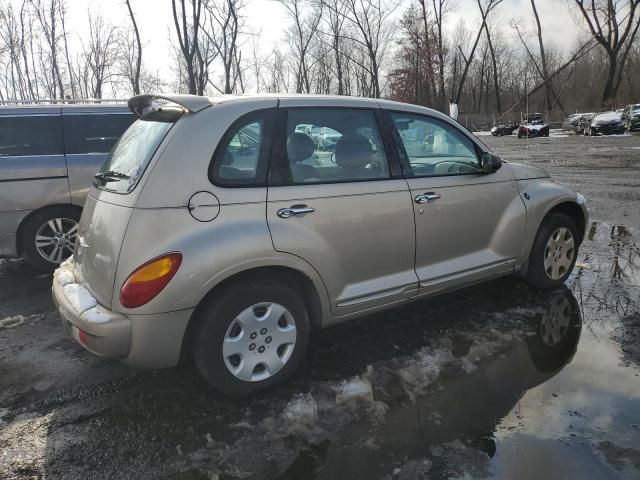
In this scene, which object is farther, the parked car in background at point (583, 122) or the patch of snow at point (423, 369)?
the parked car in background at point (583, 122)

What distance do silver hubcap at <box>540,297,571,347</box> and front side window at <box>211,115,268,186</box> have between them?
246cm

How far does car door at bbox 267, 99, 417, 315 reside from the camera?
304 cm

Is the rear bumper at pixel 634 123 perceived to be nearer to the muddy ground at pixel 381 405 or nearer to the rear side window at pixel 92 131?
the muddy ground at pixel 381 405

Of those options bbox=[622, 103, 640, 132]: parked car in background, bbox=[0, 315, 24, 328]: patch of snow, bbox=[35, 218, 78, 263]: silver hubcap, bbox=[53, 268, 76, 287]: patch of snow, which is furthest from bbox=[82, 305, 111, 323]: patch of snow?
bbox=[622, 103, 640, 132]: parked car in background

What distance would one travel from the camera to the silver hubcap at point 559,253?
14.7 ft

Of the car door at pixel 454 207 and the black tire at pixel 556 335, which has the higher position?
A: the car door at pixel 454 207

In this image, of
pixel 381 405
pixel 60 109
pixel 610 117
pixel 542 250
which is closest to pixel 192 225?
pixel 381 405

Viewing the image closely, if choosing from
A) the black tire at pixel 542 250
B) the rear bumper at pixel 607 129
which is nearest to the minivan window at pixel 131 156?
the black tire at pixel 542 250

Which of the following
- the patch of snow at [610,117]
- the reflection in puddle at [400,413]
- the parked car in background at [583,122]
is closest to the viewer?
the reflection in puddle at [400,413]

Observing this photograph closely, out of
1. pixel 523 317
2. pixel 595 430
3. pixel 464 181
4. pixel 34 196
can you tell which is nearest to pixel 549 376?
pixel 595 430

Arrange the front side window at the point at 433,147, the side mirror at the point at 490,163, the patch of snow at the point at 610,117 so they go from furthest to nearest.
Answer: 1. the patch of snow at the point at 610,117
2. the side mirror at the point at 490,163
3. the front side window at the point at 433,147

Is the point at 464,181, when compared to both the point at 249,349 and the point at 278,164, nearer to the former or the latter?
the point at 278,164

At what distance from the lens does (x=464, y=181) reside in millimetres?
3863

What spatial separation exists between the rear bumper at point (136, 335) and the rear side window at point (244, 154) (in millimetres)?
802
